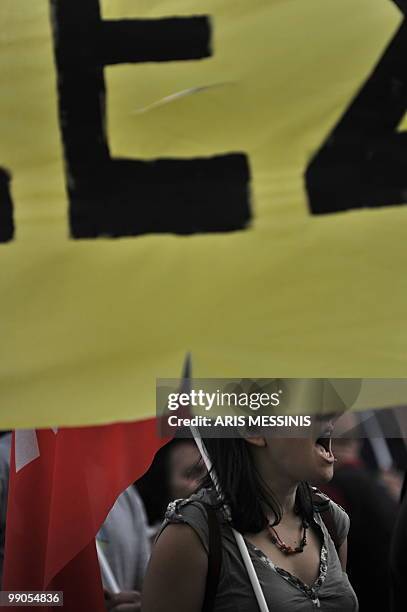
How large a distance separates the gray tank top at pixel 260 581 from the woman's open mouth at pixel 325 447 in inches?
8.2

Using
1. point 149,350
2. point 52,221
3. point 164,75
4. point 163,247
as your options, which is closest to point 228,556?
point 149,350

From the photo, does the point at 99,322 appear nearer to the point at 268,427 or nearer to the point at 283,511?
the point at 268,427

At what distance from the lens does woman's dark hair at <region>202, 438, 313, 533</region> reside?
5.44 feet

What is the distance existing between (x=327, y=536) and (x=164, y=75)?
3.13 feet

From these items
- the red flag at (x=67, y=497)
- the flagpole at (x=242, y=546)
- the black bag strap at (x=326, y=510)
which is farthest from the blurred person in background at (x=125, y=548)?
the black bag strap at (x=326, y=510)

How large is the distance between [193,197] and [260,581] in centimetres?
71

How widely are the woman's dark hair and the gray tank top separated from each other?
0.12 feet

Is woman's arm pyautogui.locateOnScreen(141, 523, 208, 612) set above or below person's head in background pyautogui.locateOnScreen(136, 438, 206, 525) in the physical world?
below

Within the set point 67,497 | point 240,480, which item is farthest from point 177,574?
point 67,497

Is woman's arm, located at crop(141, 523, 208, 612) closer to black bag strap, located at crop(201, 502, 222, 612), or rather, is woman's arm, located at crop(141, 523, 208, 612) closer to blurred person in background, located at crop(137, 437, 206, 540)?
black bag strap, located at crop(201, 502, 222, 612)

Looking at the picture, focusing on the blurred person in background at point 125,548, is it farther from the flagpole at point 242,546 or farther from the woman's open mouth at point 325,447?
the woman's open mouth at point 325,447

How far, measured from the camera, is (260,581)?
1.59 metres

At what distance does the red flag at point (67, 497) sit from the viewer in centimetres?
181

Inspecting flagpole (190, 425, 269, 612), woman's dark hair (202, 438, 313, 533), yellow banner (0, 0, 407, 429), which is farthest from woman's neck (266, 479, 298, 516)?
yellow banner (0, 0, 407, 429)
